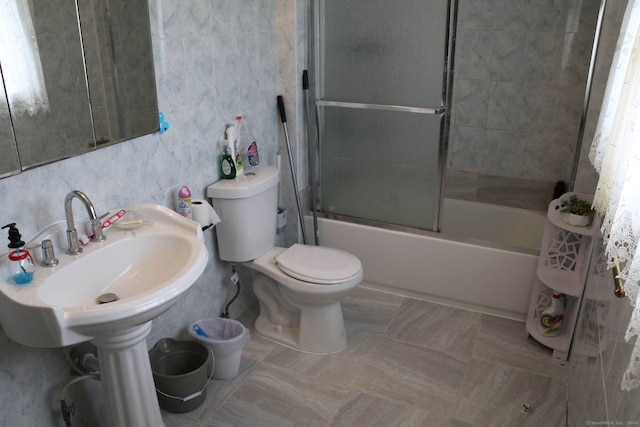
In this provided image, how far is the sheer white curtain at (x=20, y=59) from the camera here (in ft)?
5.48

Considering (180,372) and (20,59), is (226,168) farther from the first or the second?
(20,59)

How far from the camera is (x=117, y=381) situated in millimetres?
1894

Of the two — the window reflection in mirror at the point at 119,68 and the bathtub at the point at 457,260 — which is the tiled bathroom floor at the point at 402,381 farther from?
the window reflection in mirror at the point at 119,68

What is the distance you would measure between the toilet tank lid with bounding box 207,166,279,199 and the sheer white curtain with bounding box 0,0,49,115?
2.97 ft

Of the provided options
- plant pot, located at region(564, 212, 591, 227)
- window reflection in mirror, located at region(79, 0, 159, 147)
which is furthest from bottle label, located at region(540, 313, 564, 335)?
window reflection in mirror, located at region(79, 0, 159, 147)

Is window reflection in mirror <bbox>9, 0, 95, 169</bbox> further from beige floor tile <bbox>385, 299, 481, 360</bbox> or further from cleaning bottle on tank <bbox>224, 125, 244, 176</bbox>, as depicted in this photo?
beige floor tile <bbox>385, 299, 481, 360</bbox>

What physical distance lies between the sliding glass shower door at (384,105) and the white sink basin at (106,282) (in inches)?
49.9

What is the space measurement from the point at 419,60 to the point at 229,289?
1.45m

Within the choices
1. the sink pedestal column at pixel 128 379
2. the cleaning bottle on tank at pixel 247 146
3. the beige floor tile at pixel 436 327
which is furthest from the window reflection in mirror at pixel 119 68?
the beige floor tile at pixel 436 327

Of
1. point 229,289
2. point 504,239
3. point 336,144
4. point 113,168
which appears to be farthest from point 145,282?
point 504,239

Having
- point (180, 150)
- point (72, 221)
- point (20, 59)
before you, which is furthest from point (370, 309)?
point (20, 59)

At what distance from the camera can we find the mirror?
171cm

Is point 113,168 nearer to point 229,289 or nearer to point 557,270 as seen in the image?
point 229,289

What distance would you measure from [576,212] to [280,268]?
132 centimetres
